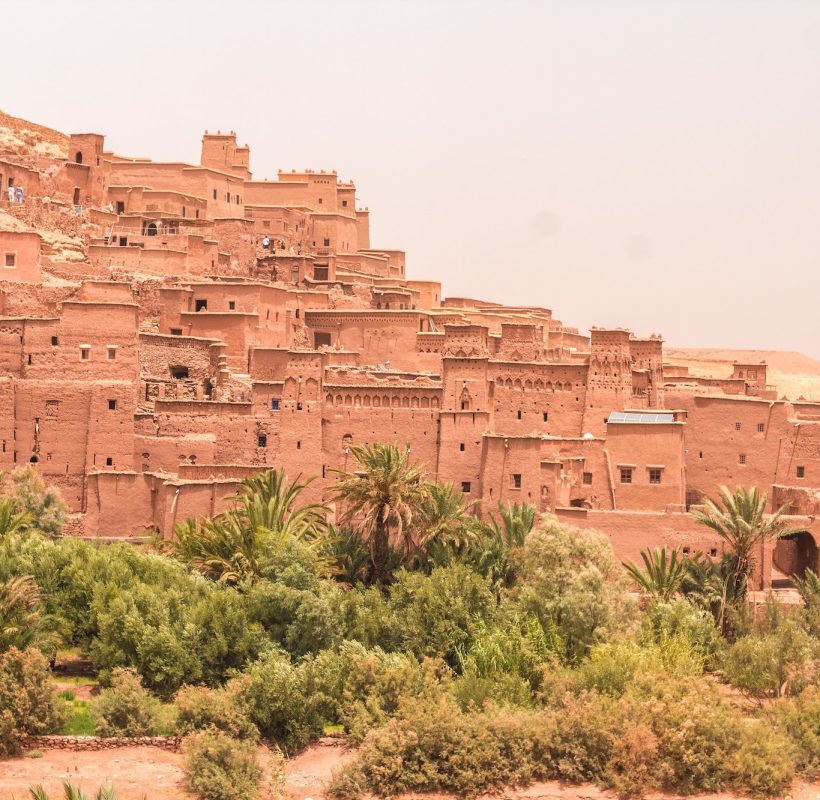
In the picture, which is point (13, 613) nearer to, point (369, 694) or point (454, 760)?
point (369, 694)

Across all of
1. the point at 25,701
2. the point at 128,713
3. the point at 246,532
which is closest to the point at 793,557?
the point at 246,532

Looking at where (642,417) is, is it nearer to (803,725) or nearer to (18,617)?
(803,725)

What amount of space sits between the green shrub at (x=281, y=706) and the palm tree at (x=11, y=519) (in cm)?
812

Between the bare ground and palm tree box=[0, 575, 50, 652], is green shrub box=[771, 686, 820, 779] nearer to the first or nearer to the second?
the bare ground

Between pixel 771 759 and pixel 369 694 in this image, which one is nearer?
pixel 771 759

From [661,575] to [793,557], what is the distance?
5.73 metres

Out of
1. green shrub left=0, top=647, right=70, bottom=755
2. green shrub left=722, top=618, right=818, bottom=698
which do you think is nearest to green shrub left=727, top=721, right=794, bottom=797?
green shrub left=722, top=618, right=818, bottom=698

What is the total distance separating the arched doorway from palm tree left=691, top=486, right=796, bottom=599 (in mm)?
3283

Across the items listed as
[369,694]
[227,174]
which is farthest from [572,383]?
[227,174]

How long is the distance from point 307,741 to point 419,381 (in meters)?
14.5

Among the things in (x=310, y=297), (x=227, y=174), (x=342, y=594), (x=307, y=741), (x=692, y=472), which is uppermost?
(x=227, y=174)

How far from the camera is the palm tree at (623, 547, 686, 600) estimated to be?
1401 inches

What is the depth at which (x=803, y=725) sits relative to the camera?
29.6m

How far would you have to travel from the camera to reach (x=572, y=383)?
41.9 meters
